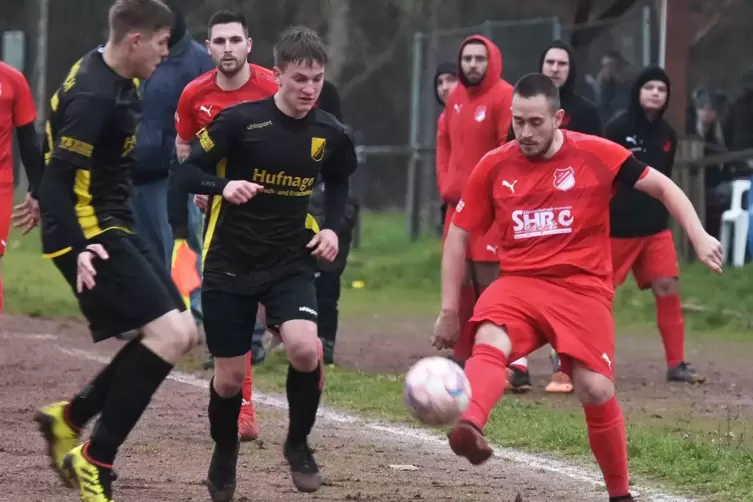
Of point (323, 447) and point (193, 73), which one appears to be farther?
point (193, 73)

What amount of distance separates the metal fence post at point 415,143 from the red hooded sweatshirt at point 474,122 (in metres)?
10.4

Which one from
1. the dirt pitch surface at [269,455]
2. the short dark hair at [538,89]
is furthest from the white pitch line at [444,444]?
the short dark hair at [538,89]

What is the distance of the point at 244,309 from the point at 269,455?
4.11 ft

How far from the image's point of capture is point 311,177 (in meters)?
6.47

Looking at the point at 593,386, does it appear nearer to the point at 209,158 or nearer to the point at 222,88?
the point at 209,158

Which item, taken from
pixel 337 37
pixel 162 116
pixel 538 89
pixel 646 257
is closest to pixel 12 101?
pixel 162 116

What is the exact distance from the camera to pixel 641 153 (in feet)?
33.6

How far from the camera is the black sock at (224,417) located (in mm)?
6398

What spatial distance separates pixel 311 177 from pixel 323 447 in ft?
5.71

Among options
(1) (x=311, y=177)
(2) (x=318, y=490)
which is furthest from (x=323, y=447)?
(1) (x=311, y=177)

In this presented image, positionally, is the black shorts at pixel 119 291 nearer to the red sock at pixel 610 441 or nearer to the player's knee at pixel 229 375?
the player's knee at pixel 229 375

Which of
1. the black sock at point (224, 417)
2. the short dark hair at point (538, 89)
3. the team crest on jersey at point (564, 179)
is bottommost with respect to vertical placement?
the black sock at point (224, 417)

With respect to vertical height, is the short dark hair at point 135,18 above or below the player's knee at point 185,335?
above

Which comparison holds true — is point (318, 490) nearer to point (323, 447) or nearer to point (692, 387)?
point (323, 447)
